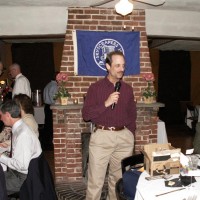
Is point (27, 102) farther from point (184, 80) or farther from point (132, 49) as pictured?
point (184, 80)

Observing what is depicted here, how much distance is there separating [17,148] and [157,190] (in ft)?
4.06

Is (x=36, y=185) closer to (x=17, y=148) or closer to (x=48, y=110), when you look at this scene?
(x=17, y=148)

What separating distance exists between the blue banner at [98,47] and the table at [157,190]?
7.80 feet

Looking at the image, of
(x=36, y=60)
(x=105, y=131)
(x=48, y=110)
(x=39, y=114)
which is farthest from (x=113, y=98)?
(x=36, y=60)

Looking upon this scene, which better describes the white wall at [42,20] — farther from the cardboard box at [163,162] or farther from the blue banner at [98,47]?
the cardboard box at [163,162]

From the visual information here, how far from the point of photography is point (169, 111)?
9.78 m

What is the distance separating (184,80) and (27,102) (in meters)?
7.37

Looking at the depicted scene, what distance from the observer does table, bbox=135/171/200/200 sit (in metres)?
1.89

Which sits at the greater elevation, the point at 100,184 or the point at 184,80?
the point at 184,80

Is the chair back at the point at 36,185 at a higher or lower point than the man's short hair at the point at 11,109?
lower

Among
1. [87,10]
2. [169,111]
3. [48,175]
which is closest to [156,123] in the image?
[87,10]

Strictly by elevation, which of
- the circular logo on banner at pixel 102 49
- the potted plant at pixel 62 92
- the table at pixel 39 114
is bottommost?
the table at pixel 39 114

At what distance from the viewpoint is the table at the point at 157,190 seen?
74.6 inches

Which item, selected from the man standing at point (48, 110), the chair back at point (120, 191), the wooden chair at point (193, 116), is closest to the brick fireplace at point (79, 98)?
the chair back at point (120, 191)
